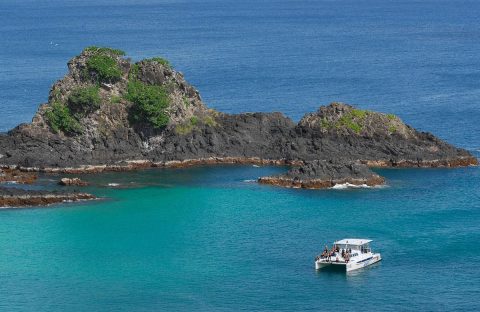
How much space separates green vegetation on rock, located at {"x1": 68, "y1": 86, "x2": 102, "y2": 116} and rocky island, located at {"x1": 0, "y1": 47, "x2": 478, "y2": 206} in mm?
109

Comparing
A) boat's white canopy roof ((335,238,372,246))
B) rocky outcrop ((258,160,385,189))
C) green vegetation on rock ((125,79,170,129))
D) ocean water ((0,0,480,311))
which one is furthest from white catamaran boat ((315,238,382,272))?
green vegetation on rock ((125,79,170,129))

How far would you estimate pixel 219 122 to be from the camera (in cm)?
13288

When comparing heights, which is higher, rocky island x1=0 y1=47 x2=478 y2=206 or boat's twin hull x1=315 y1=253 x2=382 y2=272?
rocky island x1=0 y1=47 x2=478 y2=206

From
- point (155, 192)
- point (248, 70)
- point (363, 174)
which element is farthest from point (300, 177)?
point (248, 70)

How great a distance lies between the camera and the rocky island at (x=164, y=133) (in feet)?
409

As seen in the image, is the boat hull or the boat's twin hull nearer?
the boat's twin hull

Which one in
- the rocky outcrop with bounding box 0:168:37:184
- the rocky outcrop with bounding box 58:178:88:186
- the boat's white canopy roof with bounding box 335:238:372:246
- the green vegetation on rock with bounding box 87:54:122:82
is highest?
the green vegetation on rock with bounding box 87:54:122:82

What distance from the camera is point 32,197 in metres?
108

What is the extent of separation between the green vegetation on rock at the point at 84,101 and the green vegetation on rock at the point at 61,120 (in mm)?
1043

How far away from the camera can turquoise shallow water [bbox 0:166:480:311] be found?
81188mm

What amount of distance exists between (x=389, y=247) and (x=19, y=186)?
1561 inches

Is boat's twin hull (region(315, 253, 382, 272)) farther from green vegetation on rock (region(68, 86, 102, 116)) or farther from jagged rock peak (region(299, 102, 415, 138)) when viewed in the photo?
green vegetation on rock (region(68, 86, 102, 116))

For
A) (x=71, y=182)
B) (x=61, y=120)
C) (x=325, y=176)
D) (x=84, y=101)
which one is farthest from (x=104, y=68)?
(x=325, y=176)

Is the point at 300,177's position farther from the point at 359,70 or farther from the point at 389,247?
the point at 359,70
